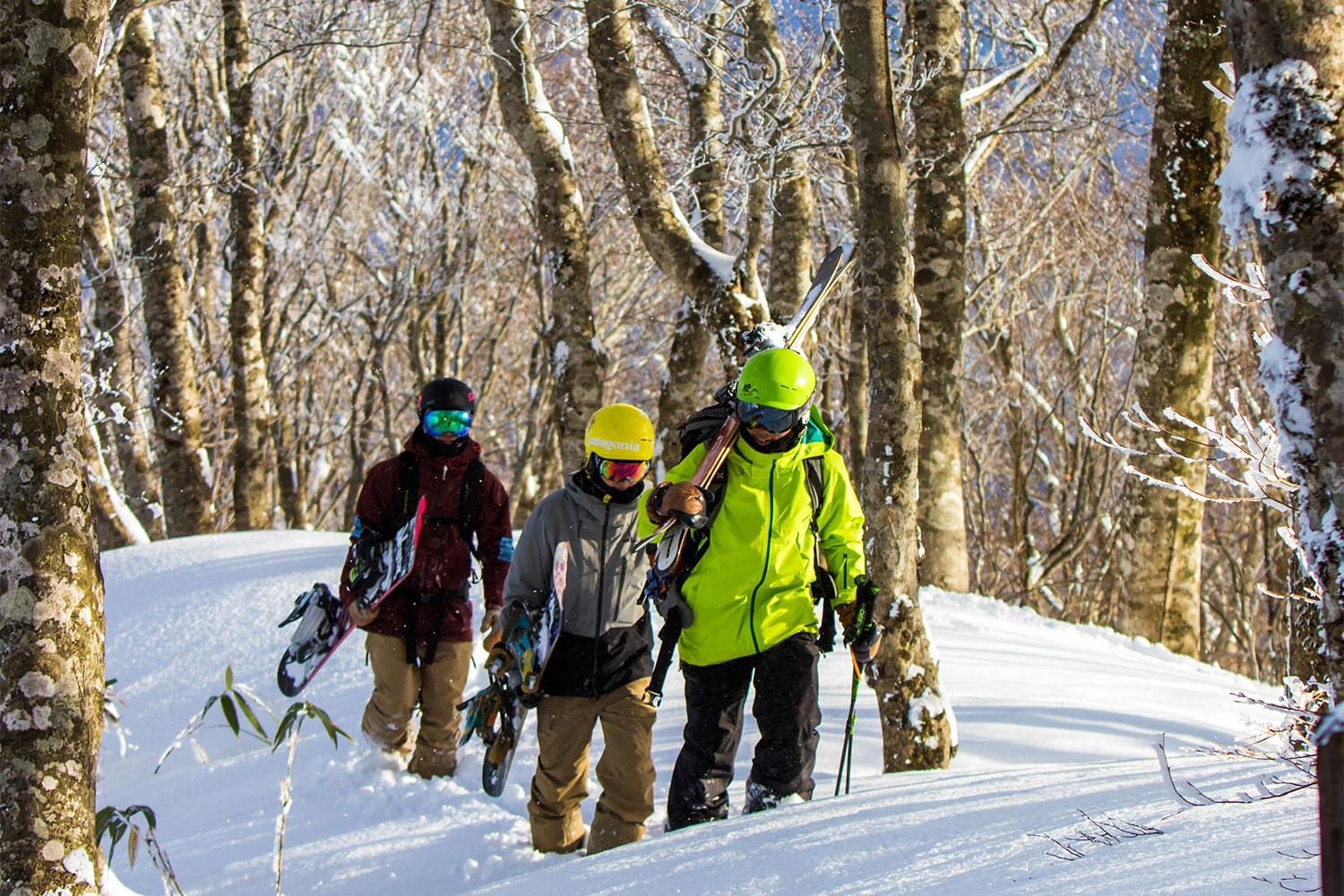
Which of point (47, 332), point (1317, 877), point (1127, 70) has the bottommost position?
point (1317, 877)

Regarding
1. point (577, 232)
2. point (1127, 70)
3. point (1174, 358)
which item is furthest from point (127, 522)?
point (1127, 70)

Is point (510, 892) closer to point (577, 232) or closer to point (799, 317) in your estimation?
point (799, 317)

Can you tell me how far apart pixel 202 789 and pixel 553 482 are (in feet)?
45.8

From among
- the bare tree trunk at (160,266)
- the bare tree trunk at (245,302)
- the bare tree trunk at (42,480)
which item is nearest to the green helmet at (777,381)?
the bare tree trunk at (42,480)

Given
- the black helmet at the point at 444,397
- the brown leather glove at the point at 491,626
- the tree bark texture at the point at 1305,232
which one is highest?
the tree bark texture at the point at 1305,232

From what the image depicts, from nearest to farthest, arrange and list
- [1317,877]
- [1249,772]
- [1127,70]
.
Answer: [1317,877] → [1249,772] → [1127,70]

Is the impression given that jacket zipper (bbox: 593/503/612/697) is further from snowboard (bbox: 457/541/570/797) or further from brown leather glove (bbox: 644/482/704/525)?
brown leather glove (bbox: 644/482/704/525)

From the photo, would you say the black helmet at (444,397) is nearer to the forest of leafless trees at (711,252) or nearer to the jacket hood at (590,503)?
the jacket hood at (590,503)

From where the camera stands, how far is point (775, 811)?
3.02m

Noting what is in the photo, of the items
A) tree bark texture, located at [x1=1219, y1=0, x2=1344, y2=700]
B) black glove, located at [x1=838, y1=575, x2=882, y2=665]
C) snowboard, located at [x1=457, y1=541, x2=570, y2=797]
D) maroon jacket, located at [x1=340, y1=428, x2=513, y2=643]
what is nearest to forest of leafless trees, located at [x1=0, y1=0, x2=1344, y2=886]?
tree bark texture, located at [x1=1219, y1=0, x2=1344, y2=700]

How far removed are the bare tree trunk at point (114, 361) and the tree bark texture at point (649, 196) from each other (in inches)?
205

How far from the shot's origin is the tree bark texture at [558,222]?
6754 millimetres

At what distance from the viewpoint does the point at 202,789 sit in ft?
15.7

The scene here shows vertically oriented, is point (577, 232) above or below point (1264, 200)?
above
